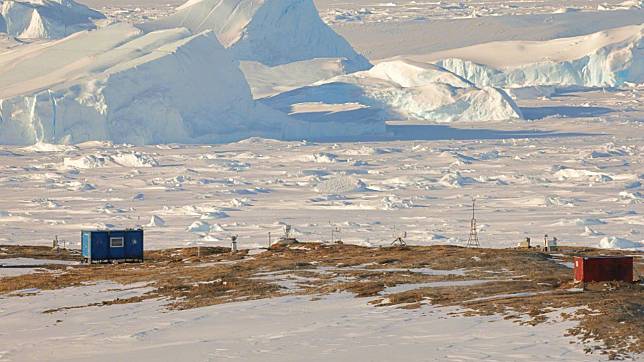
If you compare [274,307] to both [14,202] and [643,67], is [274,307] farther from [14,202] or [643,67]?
[643,67]

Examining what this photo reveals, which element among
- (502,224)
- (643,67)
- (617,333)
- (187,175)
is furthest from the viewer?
(643,67)

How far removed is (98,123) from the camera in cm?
10556

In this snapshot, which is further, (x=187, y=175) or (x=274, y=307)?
(x=187, y=175)

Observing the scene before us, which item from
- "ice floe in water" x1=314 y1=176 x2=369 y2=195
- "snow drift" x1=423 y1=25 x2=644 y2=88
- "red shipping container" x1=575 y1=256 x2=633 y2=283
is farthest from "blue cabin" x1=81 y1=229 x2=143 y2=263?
"snow drift" x1=423 y1=25 x2=644 y2=88

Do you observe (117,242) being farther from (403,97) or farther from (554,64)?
(554,64)

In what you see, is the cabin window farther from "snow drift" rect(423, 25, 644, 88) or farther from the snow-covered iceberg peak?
"snow drift" rect(423, 25, 644, 88)

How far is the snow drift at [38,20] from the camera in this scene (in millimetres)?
160375

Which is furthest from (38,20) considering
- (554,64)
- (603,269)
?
(603,269)

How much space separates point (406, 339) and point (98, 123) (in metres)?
86.8

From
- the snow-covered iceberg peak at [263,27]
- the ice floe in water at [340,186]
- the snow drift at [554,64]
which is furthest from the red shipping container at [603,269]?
the snow drift at [554,64]

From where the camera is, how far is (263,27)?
497 ft

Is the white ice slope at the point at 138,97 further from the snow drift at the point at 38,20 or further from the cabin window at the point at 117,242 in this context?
the cabin window at the point at 117,242

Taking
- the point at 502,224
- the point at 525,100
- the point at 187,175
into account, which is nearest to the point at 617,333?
the point at 502,224

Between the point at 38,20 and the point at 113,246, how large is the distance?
12659 centimetres
